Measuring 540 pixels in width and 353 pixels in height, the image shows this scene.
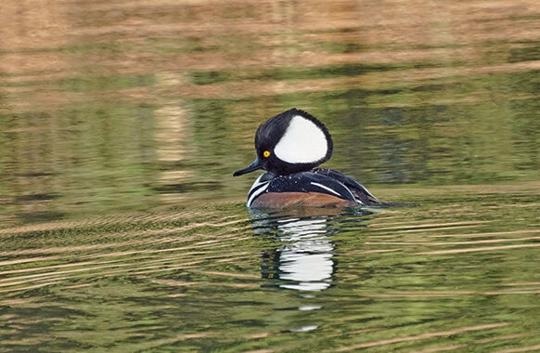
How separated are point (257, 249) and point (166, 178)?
166 inches

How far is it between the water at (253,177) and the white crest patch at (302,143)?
533 mm

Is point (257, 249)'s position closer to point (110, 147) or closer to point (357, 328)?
point (357, 328)

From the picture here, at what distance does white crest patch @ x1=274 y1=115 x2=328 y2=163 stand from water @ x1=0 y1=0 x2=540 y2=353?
1.75 feet

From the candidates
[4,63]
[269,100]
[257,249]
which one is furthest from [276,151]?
[4,63]

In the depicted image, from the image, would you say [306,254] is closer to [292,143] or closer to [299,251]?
[299,251]

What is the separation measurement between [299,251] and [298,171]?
8.74 ft

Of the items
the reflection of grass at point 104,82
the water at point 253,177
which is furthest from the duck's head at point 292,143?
the reflection of grass at point 104,82

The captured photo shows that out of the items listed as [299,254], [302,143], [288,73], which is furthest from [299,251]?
[288,73]

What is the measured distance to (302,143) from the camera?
1292cm

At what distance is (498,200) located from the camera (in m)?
11.8

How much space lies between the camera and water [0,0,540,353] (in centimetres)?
847

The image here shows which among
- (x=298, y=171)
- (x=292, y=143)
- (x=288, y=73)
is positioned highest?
(x=292, y=143)

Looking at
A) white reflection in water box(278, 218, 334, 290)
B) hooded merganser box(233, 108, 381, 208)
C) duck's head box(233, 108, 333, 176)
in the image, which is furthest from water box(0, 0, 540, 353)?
duck's head box(233, 108, 333, 176)

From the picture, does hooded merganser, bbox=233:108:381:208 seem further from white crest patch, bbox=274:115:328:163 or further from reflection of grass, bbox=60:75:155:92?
reflection of grass, bbox=60:75:155:92
